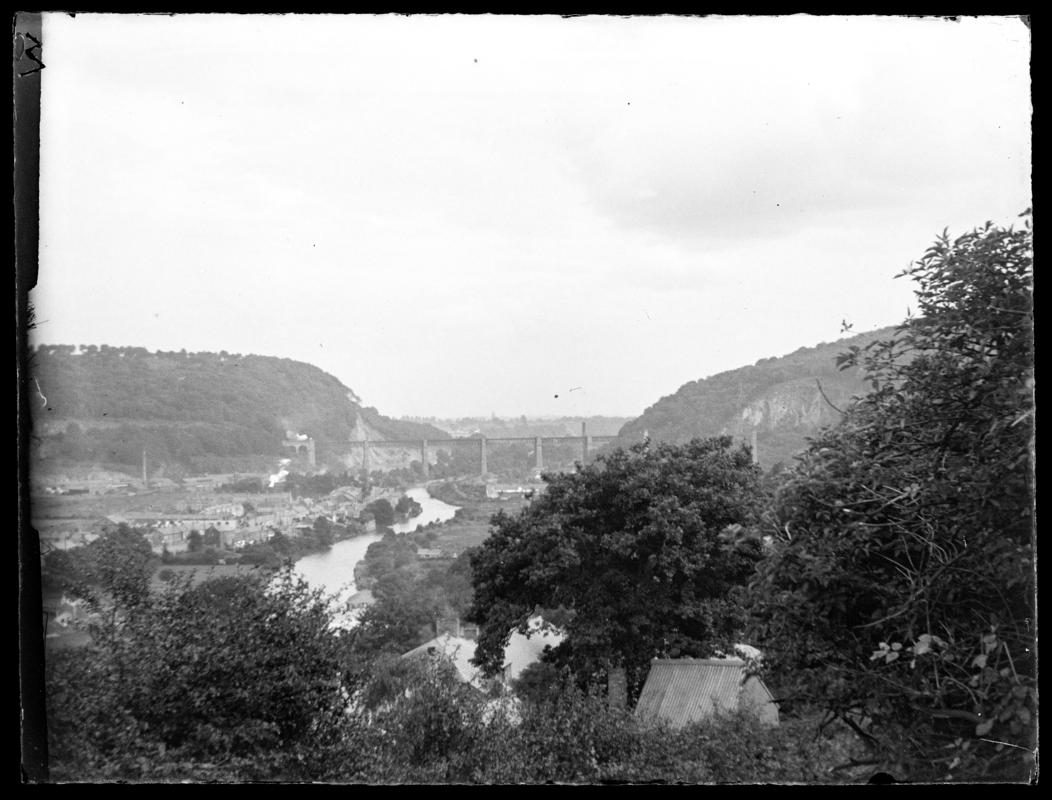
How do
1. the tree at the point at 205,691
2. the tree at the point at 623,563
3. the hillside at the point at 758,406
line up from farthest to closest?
1. the tree at the point at 623,563
2. the hillside at the point at 758,406
3. the tree at the point at 205,691

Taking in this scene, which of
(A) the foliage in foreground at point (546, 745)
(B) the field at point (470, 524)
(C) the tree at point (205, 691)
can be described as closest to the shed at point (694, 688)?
(A) the foliage in foreground at point (546, 745)

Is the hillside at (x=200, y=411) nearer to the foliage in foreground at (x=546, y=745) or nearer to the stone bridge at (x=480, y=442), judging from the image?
the stone bridge at (x=480, y=442)

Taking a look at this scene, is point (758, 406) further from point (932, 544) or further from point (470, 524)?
point (932, 544)

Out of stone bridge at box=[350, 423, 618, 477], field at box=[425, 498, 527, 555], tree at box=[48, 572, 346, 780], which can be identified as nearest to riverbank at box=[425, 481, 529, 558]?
field at box=[425, 498, 527, 555]

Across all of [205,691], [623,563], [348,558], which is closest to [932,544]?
[205,691]

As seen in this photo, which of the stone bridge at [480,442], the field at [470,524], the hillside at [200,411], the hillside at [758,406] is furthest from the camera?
the field at [470,524]

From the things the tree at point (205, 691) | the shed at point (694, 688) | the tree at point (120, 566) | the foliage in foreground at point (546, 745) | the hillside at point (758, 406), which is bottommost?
the shed at point (694, 688)

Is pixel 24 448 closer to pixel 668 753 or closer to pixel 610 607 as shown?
pixel 668 753

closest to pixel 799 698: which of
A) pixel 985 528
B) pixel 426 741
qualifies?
pixel 985 528
